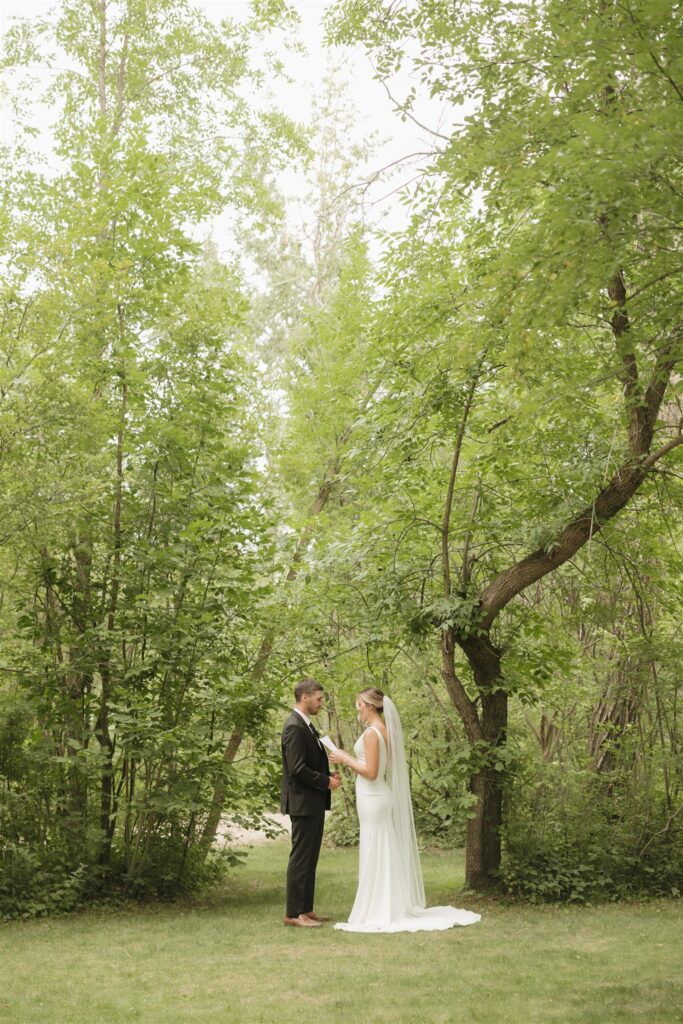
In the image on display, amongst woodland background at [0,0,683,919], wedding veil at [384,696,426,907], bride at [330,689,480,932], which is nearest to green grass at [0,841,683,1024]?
bride at [330,689,480,932]

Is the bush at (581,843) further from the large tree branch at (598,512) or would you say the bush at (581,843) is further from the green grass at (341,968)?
the large tree branch at (598,512)

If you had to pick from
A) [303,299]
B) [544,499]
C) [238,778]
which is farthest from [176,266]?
[303,299]

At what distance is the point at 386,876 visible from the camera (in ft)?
26.1

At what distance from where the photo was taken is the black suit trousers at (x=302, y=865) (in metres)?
7.91

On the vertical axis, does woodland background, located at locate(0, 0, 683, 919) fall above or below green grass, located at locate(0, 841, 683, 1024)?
above

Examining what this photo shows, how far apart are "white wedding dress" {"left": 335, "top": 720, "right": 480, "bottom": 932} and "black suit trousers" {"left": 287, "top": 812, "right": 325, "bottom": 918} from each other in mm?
345

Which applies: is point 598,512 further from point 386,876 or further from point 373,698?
point 386,876

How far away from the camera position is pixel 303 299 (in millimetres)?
23562

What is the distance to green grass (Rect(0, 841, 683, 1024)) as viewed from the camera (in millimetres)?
5137

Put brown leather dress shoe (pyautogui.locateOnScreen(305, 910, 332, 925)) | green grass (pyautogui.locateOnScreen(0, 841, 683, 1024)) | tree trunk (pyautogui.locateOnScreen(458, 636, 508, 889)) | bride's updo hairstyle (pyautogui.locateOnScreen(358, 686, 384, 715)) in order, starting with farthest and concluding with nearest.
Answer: tree trunk (pyautogui.locateOnScreen(458, 636, 508, 889))
bride's updo hairstyle (pyautogui.locateOnScreen(358, 686, 384, 715))
brown leather dress shoe (pyautogui.locateOnScreen(305, 910, 332, 925))
green grass (pyautogui.locateOnScreen(0, 841, 683, 1024))

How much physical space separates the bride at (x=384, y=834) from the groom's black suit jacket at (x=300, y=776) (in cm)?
28

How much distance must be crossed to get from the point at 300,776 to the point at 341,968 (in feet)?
6.40

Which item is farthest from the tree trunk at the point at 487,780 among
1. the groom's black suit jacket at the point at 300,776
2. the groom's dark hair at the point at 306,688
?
the groom's black suit jacket at the point at 300,776

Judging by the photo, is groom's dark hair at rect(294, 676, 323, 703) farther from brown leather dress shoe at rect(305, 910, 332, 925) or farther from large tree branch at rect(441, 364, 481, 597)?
brown leather dress shoe at rect(305, 910, 332, 925)
